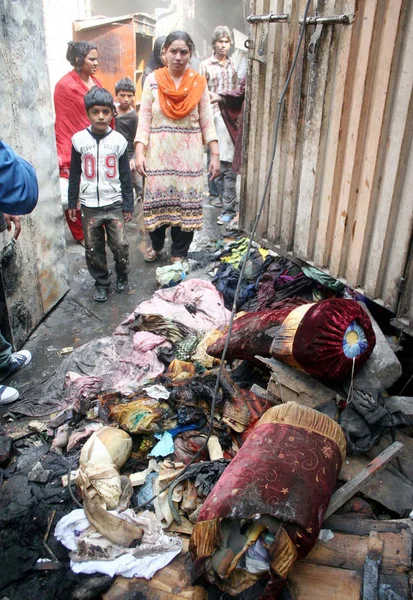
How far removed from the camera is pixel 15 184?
2.65m

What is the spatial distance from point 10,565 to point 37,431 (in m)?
1.04

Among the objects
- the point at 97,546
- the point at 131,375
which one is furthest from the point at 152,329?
the point at 97,546

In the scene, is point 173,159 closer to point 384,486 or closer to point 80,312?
point 80,312

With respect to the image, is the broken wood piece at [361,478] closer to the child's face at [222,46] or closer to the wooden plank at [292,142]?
the wooden plank at [292,142]

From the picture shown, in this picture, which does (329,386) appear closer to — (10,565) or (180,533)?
(180,533)

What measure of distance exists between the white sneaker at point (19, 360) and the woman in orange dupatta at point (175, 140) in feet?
6.77

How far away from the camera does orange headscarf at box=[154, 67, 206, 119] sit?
4918mm

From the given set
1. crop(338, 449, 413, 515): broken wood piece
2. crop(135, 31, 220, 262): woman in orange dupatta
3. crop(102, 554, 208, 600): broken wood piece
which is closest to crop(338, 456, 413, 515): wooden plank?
crop(338, 449, 413, 515): broken wood piece

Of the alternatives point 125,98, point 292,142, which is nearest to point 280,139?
point 292,142

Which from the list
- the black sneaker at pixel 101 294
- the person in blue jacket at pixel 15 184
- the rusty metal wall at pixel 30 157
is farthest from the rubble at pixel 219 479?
the black sneaker at pixel 101 294

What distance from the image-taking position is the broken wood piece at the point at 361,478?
2.42 meters

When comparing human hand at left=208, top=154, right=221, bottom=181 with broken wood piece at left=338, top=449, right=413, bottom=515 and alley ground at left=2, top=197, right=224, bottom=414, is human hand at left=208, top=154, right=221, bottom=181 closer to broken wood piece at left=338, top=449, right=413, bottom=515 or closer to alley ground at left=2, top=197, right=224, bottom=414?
alley ground at left=2, top=197, right=224, bottom=414

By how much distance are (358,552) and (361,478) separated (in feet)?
1.16

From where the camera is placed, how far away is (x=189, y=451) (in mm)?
2953
